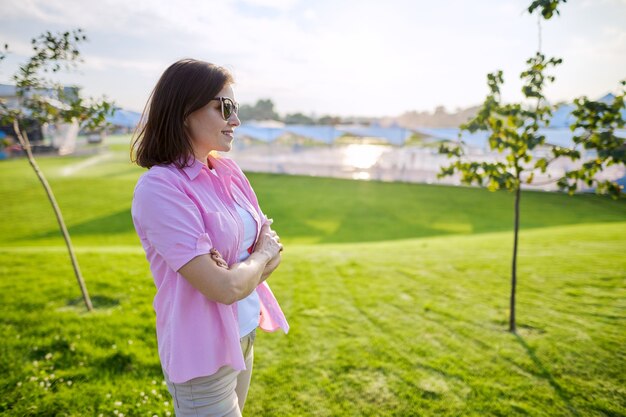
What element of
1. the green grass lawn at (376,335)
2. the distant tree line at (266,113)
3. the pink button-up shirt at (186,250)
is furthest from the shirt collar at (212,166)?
the distant tree line at (266,113)

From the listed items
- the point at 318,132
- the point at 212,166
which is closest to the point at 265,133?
the point at 318,132

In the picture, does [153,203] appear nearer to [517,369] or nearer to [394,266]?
[517,369]

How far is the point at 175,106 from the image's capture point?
1.47 meters

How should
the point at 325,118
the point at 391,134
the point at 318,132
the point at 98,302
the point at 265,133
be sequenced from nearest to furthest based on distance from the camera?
the point at 98,302 → the point at 391,134 → the point at 265,133 → the point at 318,132 → the point at 325,118

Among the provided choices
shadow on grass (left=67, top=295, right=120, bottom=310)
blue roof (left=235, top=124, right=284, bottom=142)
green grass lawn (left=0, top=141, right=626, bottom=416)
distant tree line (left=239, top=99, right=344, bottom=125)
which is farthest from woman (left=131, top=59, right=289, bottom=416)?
distant tree line (left=239, top=99, right=344, bottom=125)

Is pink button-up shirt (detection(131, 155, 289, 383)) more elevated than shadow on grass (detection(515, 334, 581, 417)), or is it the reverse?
pink button-up shirt (detection(131, 155, 289, 383))

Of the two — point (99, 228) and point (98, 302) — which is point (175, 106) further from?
point (99, 228)

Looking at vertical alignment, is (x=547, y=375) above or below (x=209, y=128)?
below

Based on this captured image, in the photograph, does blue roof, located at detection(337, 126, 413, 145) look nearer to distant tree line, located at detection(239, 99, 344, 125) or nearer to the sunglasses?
the sunglasses

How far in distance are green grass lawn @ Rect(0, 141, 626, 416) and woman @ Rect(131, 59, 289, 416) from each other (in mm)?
1585

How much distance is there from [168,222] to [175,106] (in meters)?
0.49

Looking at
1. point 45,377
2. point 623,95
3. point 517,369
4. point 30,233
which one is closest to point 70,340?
point 45,377

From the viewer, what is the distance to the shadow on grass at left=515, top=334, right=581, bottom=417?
110 inches

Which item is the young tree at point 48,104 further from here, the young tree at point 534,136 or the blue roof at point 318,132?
the blue roof at point 318,132
